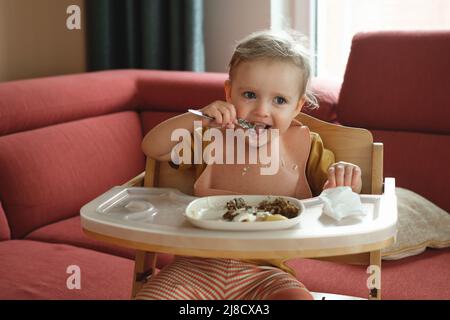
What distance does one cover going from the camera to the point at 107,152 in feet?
8.65

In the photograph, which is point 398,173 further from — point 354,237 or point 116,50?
point 116,50

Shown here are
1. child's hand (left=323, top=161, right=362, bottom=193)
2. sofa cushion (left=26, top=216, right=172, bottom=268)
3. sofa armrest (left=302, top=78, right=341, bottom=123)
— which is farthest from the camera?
sofa armrest (left=302, top=78, right=341, bottom=123)

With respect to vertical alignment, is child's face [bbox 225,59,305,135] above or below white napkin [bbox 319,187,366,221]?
above

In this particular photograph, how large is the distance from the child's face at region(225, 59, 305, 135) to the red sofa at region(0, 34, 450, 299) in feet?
1.72

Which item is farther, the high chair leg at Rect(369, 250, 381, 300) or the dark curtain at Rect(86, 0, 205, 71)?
the dark curtain at Rect(86, 0, 205, 71)

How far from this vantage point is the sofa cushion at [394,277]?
178 centimetres

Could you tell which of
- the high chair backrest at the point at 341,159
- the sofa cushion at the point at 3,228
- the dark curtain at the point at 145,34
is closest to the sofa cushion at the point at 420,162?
the high chair backrest at the point at 341,159

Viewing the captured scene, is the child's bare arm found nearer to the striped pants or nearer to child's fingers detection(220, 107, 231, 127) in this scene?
child's fingers detection(220, 107, 231, 127)

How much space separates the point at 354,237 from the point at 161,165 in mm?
656

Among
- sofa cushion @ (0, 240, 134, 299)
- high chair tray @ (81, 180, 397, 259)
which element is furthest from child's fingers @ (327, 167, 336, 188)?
sofa cushion @ (0, 240, 134, 299)

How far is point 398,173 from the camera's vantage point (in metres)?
2.32

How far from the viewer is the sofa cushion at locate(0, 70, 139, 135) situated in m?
2.32

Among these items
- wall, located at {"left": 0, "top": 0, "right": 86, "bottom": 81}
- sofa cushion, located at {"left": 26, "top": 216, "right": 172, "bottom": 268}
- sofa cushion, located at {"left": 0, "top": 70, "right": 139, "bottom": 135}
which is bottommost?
sofa cushion, located at {"left": 26, "top": 216, "right": 172, "bottom": 268}

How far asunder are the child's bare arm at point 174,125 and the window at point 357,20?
1.56 m
